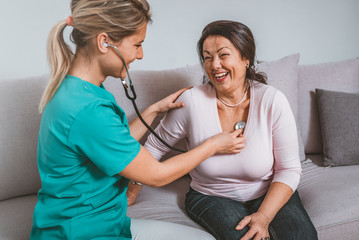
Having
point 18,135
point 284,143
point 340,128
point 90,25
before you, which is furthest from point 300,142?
point 18,135

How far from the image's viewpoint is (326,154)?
1.68 metres

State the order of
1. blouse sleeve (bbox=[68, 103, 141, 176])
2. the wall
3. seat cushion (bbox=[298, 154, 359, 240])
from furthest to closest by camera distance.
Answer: the wall → seat cushion (bbox=[298, 154, 359, 240]) → blouse sleeve (bbox=[68, 103, 141, 176])

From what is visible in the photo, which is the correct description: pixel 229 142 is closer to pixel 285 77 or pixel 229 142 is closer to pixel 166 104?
pixel 166 104

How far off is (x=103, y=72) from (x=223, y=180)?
633mm

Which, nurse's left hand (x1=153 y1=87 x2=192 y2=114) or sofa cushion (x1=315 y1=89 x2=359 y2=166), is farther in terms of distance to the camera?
sofa cushion (x1=315 y1=89 x2=359 y2=166)

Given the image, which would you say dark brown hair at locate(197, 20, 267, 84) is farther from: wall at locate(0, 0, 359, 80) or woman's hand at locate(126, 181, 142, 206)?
woman's hand at locate(126, 181, 142, 206)

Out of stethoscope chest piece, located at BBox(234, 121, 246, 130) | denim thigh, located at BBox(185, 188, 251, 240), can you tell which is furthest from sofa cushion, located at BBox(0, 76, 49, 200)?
stethoscope chest piece, located at BBox(234, 121, 246, 130)

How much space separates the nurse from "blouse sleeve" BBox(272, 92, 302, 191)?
39cm

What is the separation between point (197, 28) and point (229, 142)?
3.59 ft

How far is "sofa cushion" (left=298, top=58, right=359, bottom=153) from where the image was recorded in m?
1.76

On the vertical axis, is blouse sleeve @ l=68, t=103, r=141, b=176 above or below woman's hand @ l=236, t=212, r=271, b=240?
above

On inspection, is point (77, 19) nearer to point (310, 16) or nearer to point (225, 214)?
point (225, 214)

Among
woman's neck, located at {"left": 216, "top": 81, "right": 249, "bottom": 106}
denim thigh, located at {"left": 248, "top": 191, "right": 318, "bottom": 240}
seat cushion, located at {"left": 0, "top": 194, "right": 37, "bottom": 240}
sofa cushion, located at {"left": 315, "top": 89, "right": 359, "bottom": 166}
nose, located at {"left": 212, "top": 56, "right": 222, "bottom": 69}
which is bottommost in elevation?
seat cushion, located at {"left": 0, "top": 194, "right": 37, "bottom": 240}

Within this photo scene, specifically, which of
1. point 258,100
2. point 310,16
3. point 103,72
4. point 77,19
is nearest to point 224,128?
point 258,100
